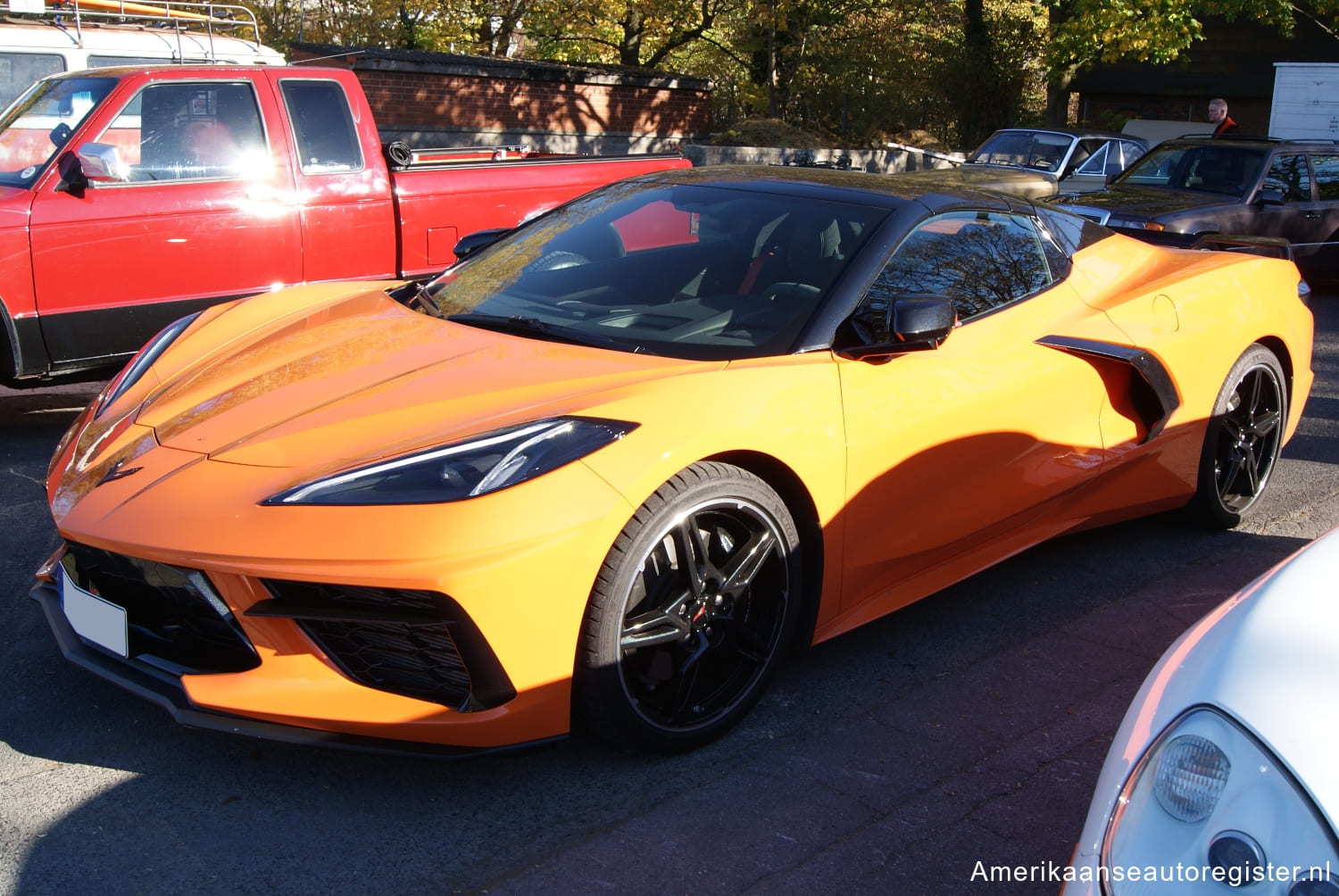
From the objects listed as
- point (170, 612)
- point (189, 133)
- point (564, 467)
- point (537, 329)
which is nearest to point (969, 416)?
point (537, 329)

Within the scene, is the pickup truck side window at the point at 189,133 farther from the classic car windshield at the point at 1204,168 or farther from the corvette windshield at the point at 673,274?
the classic car windshield at the point at 1204,168

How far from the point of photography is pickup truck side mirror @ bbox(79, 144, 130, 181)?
5527 millimetres

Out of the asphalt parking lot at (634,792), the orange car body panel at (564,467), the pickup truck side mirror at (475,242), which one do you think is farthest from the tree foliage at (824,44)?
the asphalt parking lot at (634,792)

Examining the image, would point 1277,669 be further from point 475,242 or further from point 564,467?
point 475,242

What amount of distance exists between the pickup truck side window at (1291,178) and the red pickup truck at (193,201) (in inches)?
284

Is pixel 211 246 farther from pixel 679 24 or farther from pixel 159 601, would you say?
pixel 679 24

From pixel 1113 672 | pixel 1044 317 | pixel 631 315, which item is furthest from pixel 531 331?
pixel 1113 672

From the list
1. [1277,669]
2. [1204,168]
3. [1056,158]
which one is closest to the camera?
[1277,669]

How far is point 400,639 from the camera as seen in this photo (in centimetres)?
260

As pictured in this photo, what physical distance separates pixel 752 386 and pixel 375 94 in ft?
51.5

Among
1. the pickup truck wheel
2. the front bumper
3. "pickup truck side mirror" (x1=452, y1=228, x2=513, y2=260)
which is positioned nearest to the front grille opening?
the front bumper

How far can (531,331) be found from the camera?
3.42m

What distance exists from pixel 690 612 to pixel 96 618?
141 centimetres

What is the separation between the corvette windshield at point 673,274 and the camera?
133 inches
